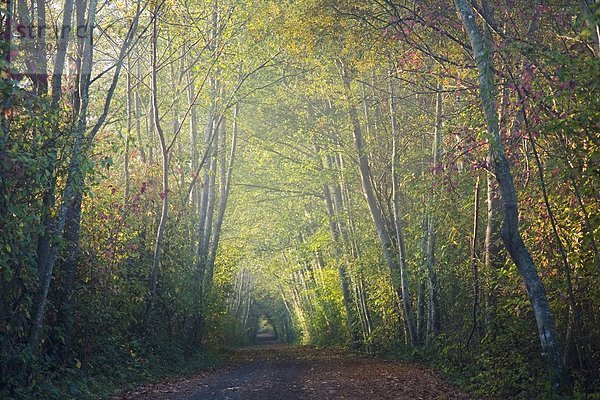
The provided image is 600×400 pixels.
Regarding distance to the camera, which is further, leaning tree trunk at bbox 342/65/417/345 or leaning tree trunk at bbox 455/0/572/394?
leaning tree trunk at bbox 342/65/417/345

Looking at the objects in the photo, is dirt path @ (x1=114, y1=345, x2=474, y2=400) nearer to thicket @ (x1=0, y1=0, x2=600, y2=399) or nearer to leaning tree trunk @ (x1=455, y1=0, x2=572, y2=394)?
thicket @ (x1=0, y1=0, x2=600, y2=399)

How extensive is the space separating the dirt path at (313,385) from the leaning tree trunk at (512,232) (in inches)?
80.0

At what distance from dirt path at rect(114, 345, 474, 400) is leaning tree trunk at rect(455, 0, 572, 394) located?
2.03 meters

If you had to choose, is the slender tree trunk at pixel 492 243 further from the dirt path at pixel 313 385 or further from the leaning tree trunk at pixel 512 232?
the leaning tree trunk at pixel 512 232

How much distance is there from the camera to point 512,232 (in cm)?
849

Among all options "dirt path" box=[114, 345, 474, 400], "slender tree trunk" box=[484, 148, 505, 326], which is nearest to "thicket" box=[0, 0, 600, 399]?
"slender tree trunk" box=[484, 148, 505, 326]

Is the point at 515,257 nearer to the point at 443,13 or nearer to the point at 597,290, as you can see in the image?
the point at 597,290

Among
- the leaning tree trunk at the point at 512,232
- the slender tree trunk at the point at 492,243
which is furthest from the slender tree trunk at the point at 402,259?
the leaning tree trunk at the point at 512,232

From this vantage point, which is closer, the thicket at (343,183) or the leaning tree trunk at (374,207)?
the thicket at (343,183)

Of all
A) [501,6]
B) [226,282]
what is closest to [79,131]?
[501,6]

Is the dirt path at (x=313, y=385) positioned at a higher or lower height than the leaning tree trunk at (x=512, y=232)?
lower

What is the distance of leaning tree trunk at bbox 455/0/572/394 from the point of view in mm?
8156

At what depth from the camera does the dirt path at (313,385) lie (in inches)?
408

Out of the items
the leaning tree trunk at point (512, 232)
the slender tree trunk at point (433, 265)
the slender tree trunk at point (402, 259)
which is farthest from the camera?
the slender tree trunk at point (402, 259)
